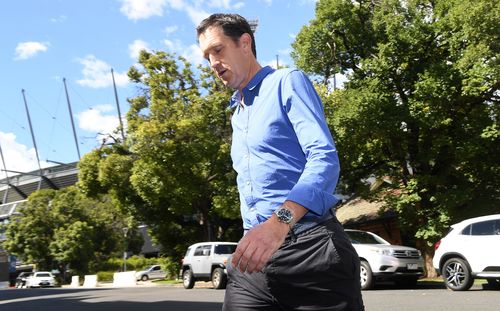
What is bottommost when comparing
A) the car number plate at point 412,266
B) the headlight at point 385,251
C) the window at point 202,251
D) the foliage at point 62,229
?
the car number plate at point 412,266

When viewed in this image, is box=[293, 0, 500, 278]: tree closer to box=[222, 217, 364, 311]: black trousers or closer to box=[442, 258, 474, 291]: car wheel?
box=[442, 258, 474, 291]: car wheel

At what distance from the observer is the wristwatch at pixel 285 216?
172 cm

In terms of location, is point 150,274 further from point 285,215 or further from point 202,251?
point 285,215

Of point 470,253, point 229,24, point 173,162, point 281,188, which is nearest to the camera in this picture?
point 281,188

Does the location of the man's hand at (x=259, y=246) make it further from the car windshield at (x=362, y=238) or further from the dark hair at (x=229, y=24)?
the car windshield at (x=362, y=238)

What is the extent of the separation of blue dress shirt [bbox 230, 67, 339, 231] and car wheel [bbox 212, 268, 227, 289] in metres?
18.1

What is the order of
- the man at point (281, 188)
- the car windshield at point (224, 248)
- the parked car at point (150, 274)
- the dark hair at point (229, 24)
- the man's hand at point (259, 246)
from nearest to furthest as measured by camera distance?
the man's hand at point (259, 246), the man at point (281, 188), the dark hair at point (229, 24), the car windshield at point (224, 248), the parked car at point (150, 274)

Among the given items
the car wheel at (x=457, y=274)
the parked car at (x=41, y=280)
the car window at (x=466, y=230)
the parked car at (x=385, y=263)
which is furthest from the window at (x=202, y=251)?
the parked car at (x=41, y=280)

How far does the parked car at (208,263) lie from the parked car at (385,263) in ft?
20.5

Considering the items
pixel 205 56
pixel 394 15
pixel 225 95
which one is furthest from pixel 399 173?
pixel 205 56

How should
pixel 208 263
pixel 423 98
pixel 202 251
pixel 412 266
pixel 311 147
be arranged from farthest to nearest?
1. pixel 202 251
2. pixel 208 263
3. pixel 423 98
4. pixel 412 266
5. pixel 311 147

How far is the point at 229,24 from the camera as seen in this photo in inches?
83.5

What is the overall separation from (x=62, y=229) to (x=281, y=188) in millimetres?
50748

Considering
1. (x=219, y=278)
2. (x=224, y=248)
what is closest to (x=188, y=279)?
(x=224, y=248)
